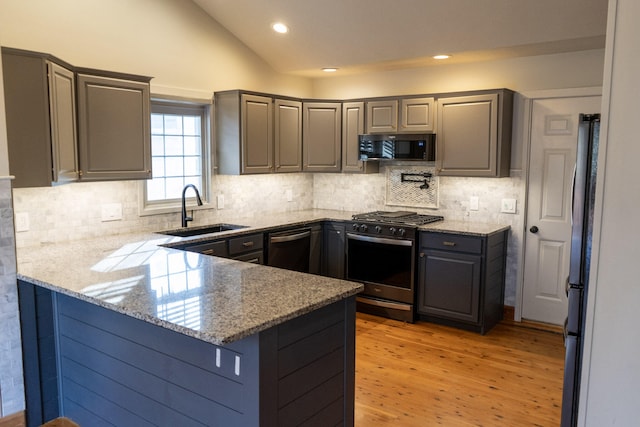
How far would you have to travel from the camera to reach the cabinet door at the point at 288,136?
16.2ft

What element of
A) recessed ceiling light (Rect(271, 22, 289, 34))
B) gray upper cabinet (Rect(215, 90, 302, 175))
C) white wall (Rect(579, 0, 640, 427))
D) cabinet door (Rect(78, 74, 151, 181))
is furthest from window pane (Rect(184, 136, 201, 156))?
white wall (Rect(579, 0, 640, 427))

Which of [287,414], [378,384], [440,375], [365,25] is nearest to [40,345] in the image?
[287,414]

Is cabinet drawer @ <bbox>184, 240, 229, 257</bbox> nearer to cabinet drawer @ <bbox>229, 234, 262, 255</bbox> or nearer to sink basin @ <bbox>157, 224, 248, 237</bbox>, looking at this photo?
cabinet drawer @ <bbox>229, 234, 262, 255</bbox>

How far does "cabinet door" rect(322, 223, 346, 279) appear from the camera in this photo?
16.3 ft

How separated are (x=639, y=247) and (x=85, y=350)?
8.38 feet

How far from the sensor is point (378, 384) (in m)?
3.38

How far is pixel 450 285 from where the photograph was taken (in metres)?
4.37

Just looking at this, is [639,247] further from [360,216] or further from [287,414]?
[360,216]

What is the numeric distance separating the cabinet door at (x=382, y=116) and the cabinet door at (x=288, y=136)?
2.34 feet

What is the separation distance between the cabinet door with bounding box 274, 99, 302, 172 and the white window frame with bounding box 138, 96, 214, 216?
2.16 feet

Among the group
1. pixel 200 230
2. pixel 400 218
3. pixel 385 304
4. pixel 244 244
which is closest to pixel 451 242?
pixel 400 218

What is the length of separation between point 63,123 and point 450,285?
3202mm

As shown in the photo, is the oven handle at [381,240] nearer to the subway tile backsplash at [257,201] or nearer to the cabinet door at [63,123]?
the subway tile backsplash at [257,201]

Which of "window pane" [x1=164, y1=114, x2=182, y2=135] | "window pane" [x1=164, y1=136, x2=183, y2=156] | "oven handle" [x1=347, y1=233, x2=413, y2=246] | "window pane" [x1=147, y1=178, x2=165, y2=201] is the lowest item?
"oven handle" [x1=347, y1=233, x2=413, y2=246]
